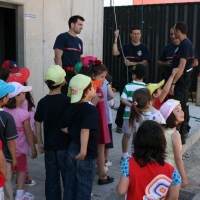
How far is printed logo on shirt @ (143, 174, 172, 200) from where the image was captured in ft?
7.60

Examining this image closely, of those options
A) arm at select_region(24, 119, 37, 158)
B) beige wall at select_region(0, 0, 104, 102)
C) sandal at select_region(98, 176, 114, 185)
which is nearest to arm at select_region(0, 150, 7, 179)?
arm at select_region(24, 119, 37, 158)

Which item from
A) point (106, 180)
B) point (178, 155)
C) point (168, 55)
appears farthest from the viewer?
point (168, 55)

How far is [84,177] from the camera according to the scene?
310cm

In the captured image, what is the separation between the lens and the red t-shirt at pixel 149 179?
2305mm

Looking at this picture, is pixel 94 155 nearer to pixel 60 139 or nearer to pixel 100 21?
pixel 60 139

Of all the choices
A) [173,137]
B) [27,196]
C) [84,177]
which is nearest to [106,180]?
[27,196]

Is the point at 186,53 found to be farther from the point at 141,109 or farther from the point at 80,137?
the point at 80,137

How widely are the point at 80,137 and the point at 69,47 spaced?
3.02 meters

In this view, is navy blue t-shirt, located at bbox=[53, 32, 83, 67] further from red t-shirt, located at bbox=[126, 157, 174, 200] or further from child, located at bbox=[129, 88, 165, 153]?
red t-shirt, located at bbox=[126, 157, 174, 200]

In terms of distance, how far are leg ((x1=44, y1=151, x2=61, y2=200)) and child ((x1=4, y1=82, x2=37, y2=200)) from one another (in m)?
0.27

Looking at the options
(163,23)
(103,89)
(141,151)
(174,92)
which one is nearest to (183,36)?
(174,92)

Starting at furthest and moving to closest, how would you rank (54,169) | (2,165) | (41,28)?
(41,28) → (54,169) → (2,165)

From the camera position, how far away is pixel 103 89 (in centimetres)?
418

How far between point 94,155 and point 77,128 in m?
0.31
